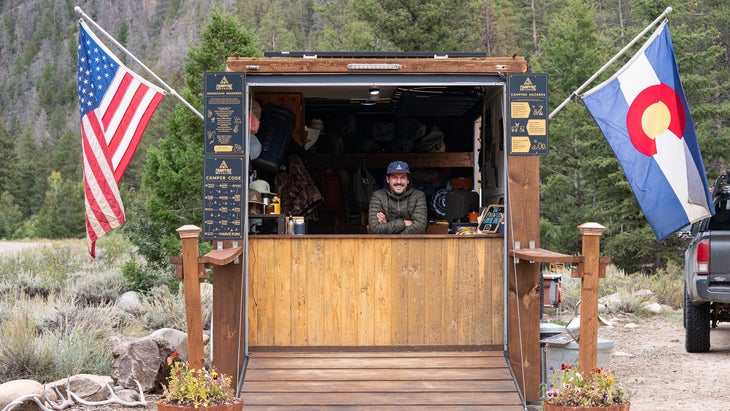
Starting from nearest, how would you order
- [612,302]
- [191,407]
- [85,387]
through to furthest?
[191,407] < [85,387] < [612,302]

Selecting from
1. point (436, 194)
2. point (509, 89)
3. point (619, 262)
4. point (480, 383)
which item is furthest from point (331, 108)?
point (619, 262)

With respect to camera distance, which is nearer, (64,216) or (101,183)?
(101,183)

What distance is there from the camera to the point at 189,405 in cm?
604

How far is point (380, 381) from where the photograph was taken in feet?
25.0

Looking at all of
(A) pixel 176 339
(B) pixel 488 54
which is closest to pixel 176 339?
(A) pixel 176 339

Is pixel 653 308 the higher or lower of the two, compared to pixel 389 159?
lower

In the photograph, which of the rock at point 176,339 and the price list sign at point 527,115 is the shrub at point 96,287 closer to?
the rock at point 176,339

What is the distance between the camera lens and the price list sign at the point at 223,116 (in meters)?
7.78

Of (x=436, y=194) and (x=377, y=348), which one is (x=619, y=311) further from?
(x=377, y=348)

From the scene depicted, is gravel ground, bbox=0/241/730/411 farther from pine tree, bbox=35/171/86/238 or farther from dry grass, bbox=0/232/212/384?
pine tree, bbox=35/171/86/238

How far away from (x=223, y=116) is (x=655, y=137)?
345cm

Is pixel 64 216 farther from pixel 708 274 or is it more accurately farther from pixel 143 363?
A: pixel 708 274

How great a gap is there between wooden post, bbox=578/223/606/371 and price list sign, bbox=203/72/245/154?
2.84 meters

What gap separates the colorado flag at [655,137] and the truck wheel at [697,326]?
135 inches
